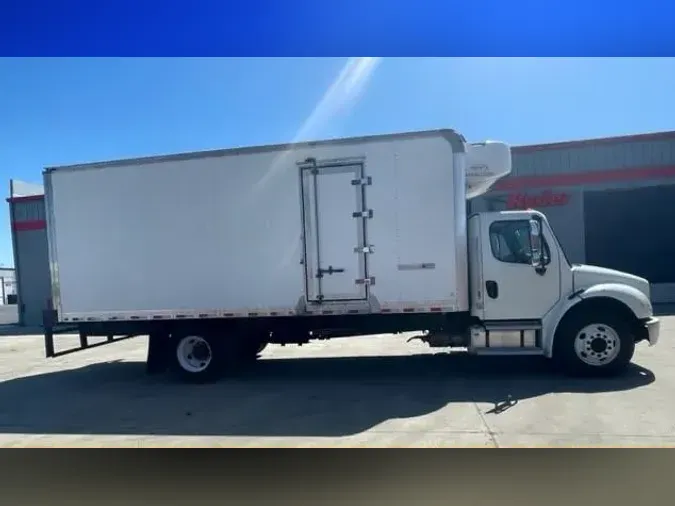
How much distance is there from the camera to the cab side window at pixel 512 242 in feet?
22.8

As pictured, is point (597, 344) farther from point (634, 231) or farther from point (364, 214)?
point (634, 231)

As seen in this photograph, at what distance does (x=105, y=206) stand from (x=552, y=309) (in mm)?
7047

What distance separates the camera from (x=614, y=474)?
3928 mm

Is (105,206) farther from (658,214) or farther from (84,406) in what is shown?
(658,214)

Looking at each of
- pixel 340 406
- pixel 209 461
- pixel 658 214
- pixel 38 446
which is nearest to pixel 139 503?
pixel 209 461

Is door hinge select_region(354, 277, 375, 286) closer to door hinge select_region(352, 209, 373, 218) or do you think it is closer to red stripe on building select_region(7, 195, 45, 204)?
door hinge select_region(352, 209, 373, 218)

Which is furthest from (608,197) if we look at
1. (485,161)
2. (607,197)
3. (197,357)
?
(197,357)

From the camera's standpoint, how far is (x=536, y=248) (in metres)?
6.86

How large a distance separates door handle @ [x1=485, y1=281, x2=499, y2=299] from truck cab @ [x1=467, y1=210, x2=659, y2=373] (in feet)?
0.05

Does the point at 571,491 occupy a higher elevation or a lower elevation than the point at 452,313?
lower

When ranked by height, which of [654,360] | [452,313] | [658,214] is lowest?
[654,360]

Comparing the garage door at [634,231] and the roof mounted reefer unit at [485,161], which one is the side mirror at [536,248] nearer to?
the roof mounted reefer unit at [485,161]

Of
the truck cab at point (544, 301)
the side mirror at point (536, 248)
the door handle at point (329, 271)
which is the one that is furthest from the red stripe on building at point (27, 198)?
the side mirror at point (536, 248)

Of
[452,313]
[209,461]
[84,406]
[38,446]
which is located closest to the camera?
[209,461]
